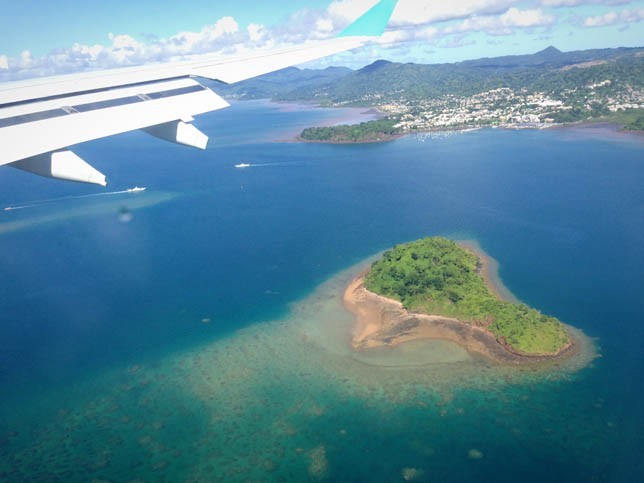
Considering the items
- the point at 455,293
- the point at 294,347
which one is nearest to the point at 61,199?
the point at 294,347

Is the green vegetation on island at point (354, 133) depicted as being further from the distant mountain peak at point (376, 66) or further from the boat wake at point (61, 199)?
the distant mountain peak at point (376, 66)

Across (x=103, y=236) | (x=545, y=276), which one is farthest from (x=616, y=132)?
(x=103, y=236)

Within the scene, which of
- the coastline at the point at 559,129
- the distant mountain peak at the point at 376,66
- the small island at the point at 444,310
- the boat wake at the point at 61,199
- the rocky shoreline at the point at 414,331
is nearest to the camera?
the rocky shoreline at the point at 414,331

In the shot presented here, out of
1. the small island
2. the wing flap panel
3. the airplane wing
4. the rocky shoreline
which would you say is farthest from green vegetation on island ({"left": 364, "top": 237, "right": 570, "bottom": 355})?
the wing flap panel

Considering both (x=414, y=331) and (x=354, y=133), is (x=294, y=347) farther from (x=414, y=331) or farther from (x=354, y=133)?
(x=354, y=133)

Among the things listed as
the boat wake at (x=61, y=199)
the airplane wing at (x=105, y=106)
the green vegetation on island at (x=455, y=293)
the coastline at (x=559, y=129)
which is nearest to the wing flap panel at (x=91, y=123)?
the airplane wing at (x=105, y=106)

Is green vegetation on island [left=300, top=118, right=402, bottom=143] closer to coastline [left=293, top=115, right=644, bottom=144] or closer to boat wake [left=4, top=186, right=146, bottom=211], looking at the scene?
coastline [left=293, top=115, right=644, bottom=144]

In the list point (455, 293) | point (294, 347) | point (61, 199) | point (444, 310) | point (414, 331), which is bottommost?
point (294, 347)
